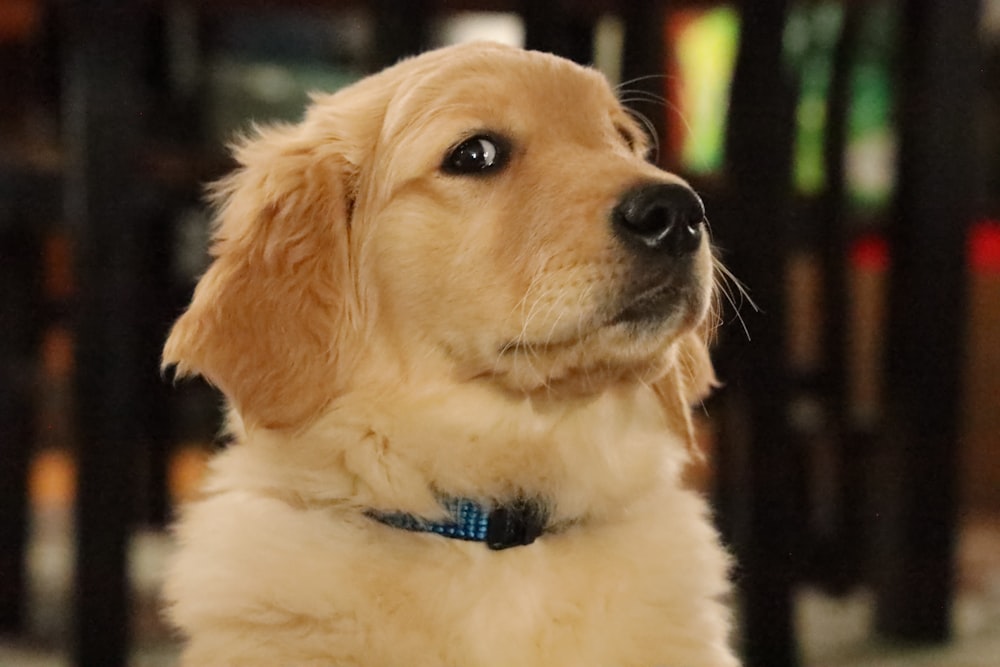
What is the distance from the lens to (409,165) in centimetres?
151

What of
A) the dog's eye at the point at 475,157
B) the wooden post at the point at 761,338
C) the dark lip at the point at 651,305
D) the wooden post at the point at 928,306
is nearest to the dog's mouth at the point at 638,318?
the dark lip at the point at 651,305

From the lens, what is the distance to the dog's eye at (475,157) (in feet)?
4.91

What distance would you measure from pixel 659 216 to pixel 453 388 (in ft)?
1.23

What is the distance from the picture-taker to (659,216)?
1333 mm

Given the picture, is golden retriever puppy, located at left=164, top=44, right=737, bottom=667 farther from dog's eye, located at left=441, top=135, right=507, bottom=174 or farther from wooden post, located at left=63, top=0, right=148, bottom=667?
wooden post, located at left=63, top=0, right=148, bottom=667

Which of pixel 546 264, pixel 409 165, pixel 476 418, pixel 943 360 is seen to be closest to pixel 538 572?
pixel 476 418

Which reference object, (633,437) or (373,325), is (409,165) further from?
(633,437)

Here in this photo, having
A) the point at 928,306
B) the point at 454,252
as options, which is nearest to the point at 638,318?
the point at 454,252

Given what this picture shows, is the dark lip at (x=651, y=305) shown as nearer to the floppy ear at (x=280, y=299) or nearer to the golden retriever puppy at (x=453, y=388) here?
the golden retriever puppy at (x=453, y=388)

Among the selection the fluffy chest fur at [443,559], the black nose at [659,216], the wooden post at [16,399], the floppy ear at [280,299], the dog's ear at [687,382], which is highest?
the black nose at [659,216]

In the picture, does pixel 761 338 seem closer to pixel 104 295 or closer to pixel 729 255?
pixel 729 255

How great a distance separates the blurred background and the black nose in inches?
25.3

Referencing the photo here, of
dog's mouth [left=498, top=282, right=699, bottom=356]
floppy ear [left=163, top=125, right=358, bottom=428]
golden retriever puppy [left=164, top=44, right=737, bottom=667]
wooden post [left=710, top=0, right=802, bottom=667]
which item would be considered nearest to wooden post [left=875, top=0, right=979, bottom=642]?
wooden post [left=710, top=0, right=802, bottom=667]

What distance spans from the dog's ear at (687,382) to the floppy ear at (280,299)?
1.64 ft
